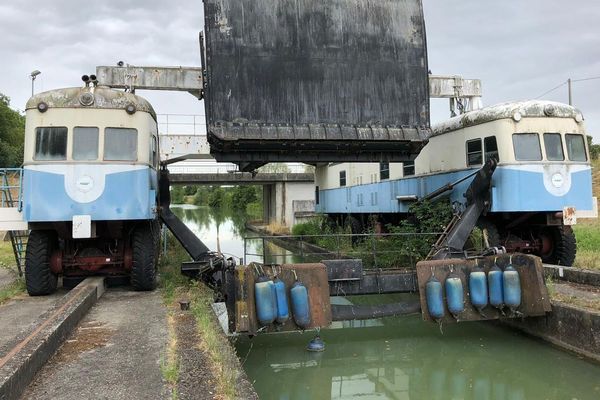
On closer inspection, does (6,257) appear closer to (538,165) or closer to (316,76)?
(316,76)

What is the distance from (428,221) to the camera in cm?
1110

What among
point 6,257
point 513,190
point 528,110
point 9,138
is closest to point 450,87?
point 528,110

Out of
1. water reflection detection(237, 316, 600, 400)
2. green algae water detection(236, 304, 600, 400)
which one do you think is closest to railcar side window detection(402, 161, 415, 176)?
green algae water detection(236, 304, 600, 400)

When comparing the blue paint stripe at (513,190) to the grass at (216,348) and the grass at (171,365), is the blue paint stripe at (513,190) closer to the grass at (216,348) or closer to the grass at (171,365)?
the grass at (216,348)

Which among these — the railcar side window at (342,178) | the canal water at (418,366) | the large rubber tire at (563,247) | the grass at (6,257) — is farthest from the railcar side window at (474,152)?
the grass at (6,257)

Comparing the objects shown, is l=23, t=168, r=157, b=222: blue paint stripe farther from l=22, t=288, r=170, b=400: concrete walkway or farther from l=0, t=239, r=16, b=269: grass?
l=0, t=239, r=16, b=269: grass

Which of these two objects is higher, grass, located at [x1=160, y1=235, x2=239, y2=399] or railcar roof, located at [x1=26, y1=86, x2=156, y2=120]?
railcar roof, located at [x1=26, y1=86, x2=156, y2=120]

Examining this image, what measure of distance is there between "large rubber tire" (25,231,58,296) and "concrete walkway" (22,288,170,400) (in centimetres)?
155

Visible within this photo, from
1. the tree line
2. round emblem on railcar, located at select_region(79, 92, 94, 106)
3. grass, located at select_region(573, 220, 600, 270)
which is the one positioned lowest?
grass, located at select_region(573, 220, 600, 270)

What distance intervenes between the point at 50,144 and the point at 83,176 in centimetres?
75

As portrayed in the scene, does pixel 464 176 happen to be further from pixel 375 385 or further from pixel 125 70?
pixel 125 70

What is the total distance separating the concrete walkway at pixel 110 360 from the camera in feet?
14.5

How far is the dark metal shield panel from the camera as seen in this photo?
760cm

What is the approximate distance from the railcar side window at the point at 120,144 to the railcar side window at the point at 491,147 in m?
6.44
